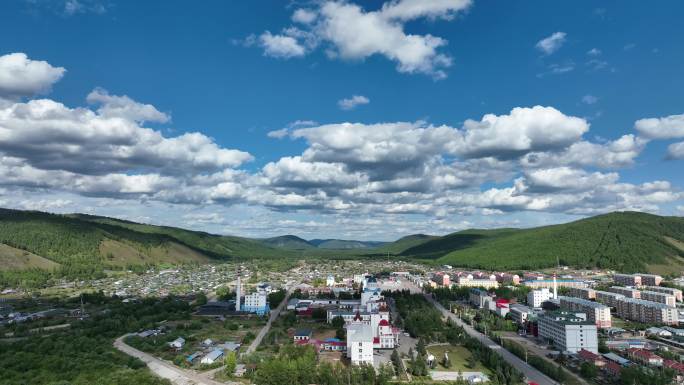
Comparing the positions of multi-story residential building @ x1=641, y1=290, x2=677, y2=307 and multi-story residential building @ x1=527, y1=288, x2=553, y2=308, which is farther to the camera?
multi-story residential building @ x1=527, y1=288, x2=553, y2=308

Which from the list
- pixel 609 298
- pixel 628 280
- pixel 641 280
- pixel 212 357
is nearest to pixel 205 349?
pixel 212 357

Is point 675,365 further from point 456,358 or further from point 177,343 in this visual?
point 177,343

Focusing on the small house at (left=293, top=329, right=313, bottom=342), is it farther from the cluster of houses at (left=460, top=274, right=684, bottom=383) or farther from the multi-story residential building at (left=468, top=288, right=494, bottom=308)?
the multi-story residential building at (left=468, top=288, right=494, bottom=308)

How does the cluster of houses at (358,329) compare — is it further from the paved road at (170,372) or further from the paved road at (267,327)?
the paved road at (170,372)

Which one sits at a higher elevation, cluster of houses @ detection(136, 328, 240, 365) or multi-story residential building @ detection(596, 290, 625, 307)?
multi-story residential building @ detection(596, 290, 625, 307)

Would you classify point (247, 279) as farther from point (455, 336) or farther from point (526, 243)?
point (526, 243)

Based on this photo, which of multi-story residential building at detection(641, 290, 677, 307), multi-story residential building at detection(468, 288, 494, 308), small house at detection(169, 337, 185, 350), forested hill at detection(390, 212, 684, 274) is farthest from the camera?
forested hill at detection(390, 212, 684, 274)

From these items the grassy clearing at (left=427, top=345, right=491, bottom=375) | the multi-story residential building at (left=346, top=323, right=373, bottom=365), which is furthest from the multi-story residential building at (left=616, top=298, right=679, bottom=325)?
the multi-story residential building at (left=346, top=323, right=373, bottom=365)

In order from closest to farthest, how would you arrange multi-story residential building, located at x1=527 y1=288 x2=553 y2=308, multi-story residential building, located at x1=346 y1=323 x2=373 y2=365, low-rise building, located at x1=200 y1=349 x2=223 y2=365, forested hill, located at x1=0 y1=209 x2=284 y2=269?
low-rise building, located at x1=200 y1=349 x2=223 y2=365, multi-story residential building, located at x1=346 y1=323 x2=373 y2=365, multi-story residential building, located at x1=527 y1=288 x2=553 y2=308, forested hill, located at x1=0 y1=209 x2=284 y2=269
